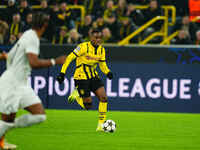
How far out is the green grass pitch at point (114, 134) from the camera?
9.69m

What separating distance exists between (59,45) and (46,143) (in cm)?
737

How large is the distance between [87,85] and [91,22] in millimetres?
5502

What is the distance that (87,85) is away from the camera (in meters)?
12.9

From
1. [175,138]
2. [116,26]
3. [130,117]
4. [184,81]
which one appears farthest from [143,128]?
[116,26]

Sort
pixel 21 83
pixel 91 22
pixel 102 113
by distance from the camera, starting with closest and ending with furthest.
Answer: pixel 21 83 → pixel 102 113 → pixel 91 22

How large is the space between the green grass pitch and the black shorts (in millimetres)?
713

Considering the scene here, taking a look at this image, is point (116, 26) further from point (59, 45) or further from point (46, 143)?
point (46, 143)

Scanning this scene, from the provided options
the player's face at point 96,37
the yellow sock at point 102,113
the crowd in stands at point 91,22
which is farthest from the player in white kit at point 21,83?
the crowd in stands at point 91,22

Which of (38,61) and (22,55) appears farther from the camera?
→ (22,55)

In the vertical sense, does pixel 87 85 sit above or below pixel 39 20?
below

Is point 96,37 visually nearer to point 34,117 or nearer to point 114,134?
point 114,134

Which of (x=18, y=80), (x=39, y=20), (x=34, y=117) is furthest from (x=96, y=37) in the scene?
(x=34, y=117)

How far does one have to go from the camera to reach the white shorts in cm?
794

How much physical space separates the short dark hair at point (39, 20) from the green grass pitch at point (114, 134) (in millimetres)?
2159
